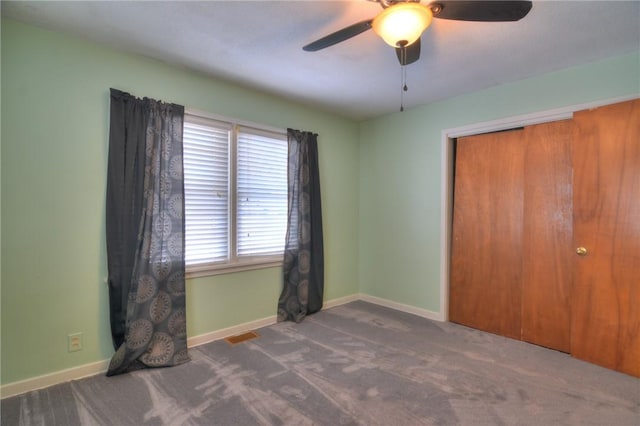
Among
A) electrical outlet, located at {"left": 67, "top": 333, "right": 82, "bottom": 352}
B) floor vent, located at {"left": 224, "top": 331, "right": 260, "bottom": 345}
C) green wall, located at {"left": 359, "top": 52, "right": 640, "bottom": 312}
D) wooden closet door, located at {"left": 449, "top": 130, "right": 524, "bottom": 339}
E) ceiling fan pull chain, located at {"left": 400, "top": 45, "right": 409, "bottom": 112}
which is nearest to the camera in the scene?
ceiling fan pull chain, located at {"left": 400, "top": 45, "right": 409, "bottom": 112}

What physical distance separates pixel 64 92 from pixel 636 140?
417 cm

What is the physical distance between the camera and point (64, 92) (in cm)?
228

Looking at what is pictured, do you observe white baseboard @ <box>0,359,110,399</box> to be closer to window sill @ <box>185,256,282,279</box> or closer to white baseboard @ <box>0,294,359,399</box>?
white baseboard @ <box>0,294,359,399</box>

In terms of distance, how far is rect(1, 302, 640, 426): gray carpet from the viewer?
1913 millimetres

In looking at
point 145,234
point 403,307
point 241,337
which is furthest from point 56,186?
point 403,307

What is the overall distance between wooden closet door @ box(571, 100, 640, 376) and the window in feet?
8.95

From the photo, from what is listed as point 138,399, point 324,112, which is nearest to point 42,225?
point 138,399

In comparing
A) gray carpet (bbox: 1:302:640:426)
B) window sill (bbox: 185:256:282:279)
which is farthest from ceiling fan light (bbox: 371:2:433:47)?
window sill (bbox: 185:256:282:279)

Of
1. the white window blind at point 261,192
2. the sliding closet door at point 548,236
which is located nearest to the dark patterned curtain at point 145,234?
the white window blind at point 261,192

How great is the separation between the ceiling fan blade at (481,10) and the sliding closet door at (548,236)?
169 centimetres

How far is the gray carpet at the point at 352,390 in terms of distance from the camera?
1913mm

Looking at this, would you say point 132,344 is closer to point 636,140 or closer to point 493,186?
point 493,186

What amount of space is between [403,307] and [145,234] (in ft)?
9.72

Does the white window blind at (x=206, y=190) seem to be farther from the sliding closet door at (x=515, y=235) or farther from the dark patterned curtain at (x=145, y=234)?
the sliding closet door at (x=515, y=235)
